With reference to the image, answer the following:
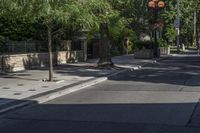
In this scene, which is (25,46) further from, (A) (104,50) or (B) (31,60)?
(A) (104,50)

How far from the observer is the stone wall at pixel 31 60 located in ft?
83.0

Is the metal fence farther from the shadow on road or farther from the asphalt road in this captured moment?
the shadow on road

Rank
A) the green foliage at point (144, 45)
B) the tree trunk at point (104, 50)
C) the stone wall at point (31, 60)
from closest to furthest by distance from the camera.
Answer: the stone wall at point (31, 60) < the tree trunk at point (104, 50) < the green foliage at point (144, 45)

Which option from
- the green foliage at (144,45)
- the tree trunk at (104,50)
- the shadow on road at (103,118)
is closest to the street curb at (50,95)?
the shadow on road at (103,118)

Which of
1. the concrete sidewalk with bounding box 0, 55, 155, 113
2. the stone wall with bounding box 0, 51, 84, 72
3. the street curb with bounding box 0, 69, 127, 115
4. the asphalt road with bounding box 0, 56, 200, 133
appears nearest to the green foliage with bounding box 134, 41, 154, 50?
the stone wall with bounding box 0, 51, 84, 72

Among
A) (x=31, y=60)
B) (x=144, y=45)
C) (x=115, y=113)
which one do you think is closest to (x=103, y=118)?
(x=115, y=113)

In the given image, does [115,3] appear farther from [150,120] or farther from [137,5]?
[137,5]

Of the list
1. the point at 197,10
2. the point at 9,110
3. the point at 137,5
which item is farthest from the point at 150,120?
the point at 197,10

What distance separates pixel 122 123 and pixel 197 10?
70490 mm

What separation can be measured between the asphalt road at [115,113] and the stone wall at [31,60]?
7.74 metres

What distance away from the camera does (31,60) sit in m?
28.6

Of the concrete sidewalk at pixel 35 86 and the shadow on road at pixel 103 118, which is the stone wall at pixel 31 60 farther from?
the shadow on road at pixel 103 118

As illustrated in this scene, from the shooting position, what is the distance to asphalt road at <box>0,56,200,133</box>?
34.6ft

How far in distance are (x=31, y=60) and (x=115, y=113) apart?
1659 cm
